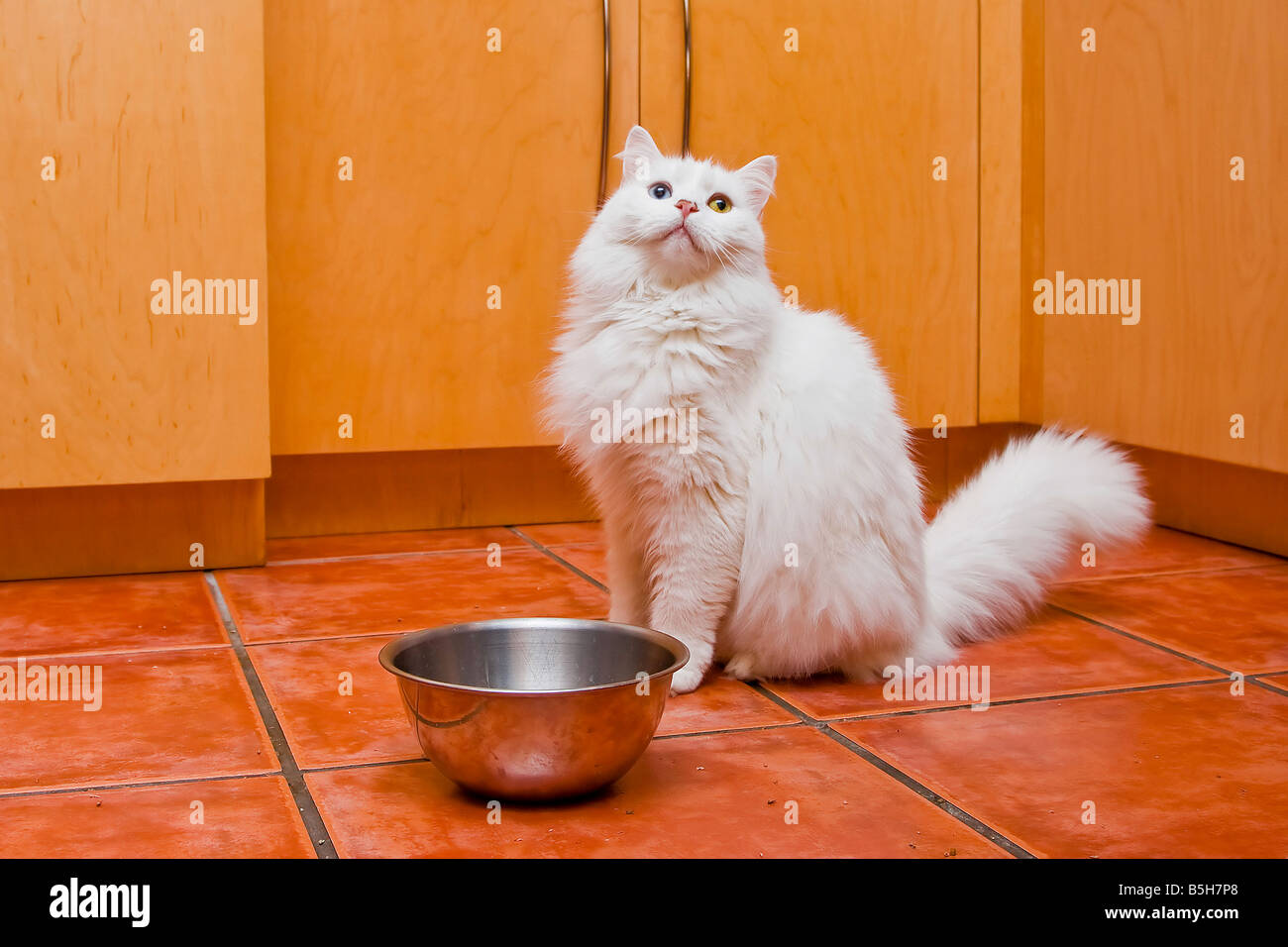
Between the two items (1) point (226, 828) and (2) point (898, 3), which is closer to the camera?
(1) point (226, 828)

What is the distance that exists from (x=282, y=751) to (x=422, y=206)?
4.69 feet

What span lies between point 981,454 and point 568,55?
4.63 feet

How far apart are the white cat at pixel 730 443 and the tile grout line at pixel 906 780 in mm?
105

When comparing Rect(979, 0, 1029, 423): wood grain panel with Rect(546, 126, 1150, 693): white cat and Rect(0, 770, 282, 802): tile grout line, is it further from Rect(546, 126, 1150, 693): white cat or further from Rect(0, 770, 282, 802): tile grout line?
Rect(0, 770, 282, 802): tile grout line

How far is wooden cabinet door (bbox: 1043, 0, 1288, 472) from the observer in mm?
2566

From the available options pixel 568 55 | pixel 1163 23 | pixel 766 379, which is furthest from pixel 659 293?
pixel 1163 23

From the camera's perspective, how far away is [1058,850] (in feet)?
4.55

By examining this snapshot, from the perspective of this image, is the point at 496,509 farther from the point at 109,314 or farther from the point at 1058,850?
the point at 1058,850

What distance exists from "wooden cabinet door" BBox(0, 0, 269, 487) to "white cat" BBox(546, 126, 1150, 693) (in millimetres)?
805

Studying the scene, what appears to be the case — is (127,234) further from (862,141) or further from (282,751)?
(862,141)

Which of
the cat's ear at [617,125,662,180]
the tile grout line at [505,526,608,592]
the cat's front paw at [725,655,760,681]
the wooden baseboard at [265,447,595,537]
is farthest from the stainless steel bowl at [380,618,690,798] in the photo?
the wooden baseboard at [265,447,595,537]

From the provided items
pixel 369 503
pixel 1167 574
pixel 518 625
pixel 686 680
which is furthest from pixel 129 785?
pixel 1167 574

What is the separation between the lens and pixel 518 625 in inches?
66.8

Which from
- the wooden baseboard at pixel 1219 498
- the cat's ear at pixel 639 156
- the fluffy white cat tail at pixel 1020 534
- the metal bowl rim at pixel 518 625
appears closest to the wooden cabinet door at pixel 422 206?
the cat's ear at pixel 639 156
